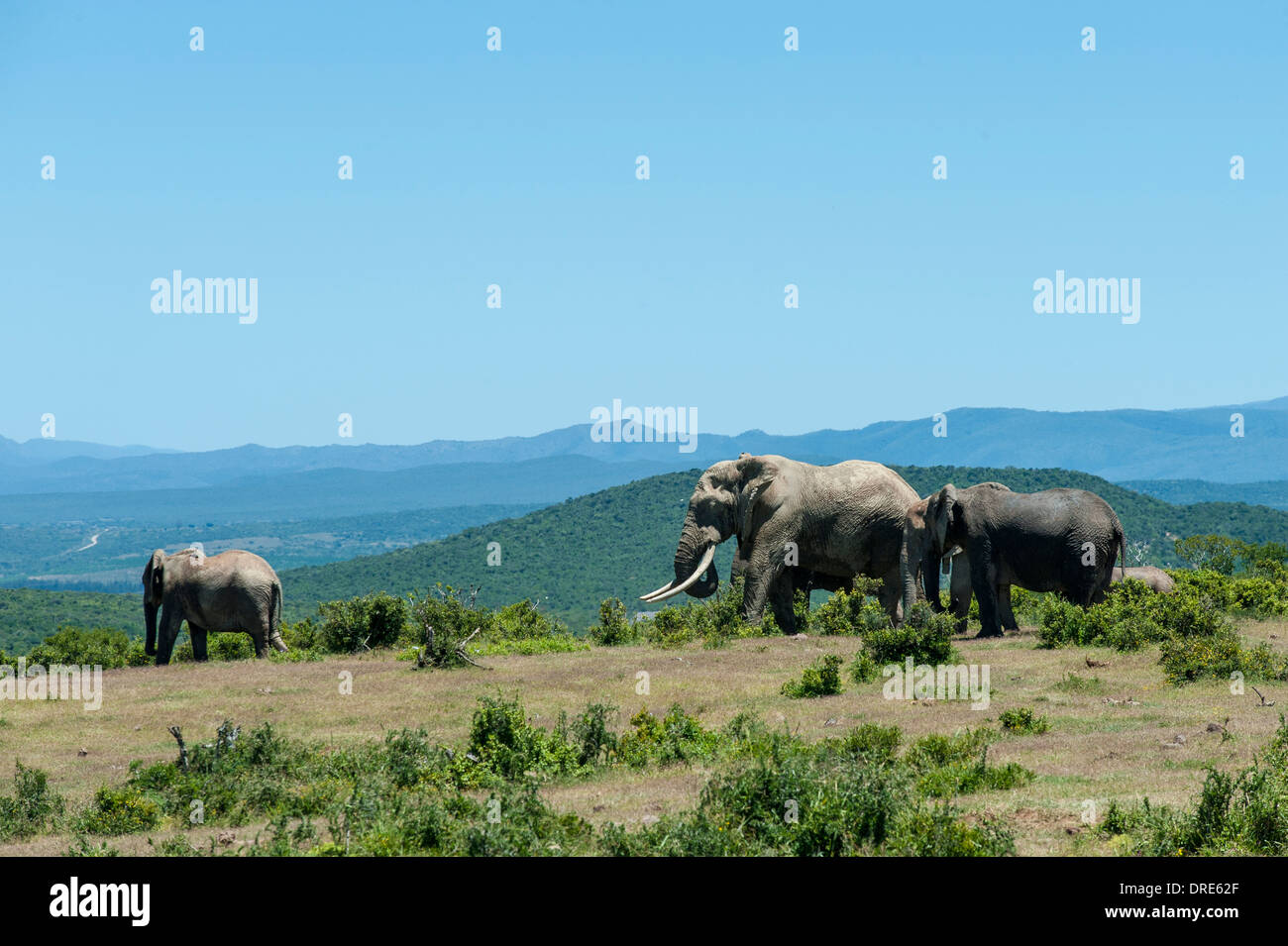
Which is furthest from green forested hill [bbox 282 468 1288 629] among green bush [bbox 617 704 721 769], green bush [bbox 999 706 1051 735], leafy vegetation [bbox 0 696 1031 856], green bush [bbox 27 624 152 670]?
leafy vegetation [bbox 0 696 1031 856]

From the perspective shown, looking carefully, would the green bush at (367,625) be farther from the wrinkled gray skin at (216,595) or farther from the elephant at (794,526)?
the elephant at (794,526)

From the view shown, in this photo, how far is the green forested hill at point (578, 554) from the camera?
99.3m

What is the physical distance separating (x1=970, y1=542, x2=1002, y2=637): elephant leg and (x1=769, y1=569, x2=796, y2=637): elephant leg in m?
A: 3.88

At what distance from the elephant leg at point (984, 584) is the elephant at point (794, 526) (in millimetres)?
1635

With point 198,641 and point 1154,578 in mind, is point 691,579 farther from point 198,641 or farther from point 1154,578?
point 1154,578

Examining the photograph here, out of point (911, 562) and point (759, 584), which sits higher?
point (911, 562)

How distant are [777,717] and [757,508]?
10.6 metres

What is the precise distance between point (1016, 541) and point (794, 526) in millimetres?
4527

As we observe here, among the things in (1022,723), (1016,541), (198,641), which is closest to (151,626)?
(198,641)

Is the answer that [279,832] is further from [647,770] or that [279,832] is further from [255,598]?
[255,598]

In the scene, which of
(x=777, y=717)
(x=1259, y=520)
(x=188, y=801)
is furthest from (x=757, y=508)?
(x=1259, y=520)

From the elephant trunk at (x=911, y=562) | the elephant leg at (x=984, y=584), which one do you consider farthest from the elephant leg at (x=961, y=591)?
the elephant trunk at (x=911, y=562)

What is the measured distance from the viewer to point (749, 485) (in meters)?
29.3
